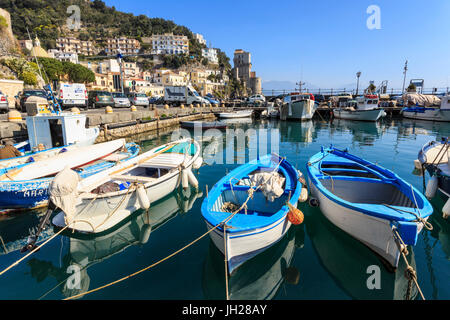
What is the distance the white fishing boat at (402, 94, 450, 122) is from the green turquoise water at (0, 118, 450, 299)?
116 feet

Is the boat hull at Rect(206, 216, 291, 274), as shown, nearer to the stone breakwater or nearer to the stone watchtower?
the stone breakwater

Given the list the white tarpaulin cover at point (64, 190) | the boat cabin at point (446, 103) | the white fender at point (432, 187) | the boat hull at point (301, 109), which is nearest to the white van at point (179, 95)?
the boat hull at point (301, 109)

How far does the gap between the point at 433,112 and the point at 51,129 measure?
150ft

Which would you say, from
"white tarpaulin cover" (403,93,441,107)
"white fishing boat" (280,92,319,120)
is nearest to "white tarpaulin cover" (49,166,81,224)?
"white fishing boat" (280,92,319,120)

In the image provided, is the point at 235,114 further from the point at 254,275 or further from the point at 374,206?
the point at 254,275

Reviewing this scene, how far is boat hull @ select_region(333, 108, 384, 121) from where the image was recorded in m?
34.8

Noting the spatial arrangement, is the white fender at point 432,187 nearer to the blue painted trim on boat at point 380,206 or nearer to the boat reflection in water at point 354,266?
the blue painted trim on boat at point 380,206

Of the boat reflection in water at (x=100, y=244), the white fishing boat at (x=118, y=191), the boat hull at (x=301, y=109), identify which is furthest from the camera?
the boat hull at (x=301, y=109)

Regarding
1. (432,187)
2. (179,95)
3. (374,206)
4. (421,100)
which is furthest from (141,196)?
(421,100)

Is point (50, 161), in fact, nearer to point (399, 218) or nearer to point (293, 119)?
point (399, 218)

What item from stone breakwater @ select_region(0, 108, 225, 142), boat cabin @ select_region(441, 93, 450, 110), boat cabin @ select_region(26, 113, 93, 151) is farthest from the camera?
boat cabin @ select_region(441, 93, 450, 110)

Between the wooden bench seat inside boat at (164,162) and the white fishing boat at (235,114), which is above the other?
the white fishing boat at (235,114)

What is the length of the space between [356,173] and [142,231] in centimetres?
817

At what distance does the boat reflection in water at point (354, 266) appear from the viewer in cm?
475
